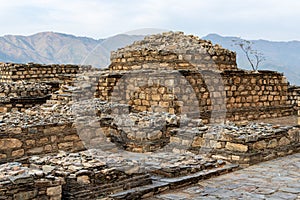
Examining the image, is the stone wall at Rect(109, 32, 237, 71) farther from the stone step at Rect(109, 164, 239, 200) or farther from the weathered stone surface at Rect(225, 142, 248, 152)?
the stone step at Rect(109, 164, 239, 200)

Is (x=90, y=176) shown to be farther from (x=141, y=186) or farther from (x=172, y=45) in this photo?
(x=172, y=45)

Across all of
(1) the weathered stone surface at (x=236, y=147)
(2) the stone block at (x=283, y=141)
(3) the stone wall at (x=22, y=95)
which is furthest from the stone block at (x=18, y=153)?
(3) the stone wall at (x=22, y=95)

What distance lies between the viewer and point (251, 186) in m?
5.59

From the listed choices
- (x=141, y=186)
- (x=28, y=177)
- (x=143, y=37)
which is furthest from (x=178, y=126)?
(x=143, y=37)

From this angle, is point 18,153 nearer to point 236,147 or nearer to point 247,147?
point 236,147

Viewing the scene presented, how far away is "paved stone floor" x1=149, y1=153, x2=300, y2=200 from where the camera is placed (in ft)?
16.9

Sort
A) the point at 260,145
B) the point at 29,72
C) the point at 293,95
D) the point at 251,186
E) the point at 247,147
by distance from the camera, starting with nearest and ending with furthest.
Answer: the point at 251,186
the point at 247,147
the point at 260,145
the point at 293,95
the point at 29,72

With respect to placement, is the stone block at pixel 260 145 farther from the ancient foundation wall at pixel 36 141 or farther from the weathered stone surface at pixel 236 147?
the ancient foundation wall at pixel 36 141

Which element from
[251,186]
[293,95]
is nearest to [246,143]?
[251,186]

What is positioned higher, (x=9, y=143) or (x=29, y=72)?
(x=29, y=72)

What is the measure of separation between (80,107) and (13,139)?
268 cm

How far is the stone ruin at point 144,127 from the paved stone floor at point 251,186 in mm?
188

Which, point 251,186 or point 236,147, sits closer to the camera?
point 251,186

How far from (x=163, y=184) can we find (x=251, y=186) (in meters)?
1.25
